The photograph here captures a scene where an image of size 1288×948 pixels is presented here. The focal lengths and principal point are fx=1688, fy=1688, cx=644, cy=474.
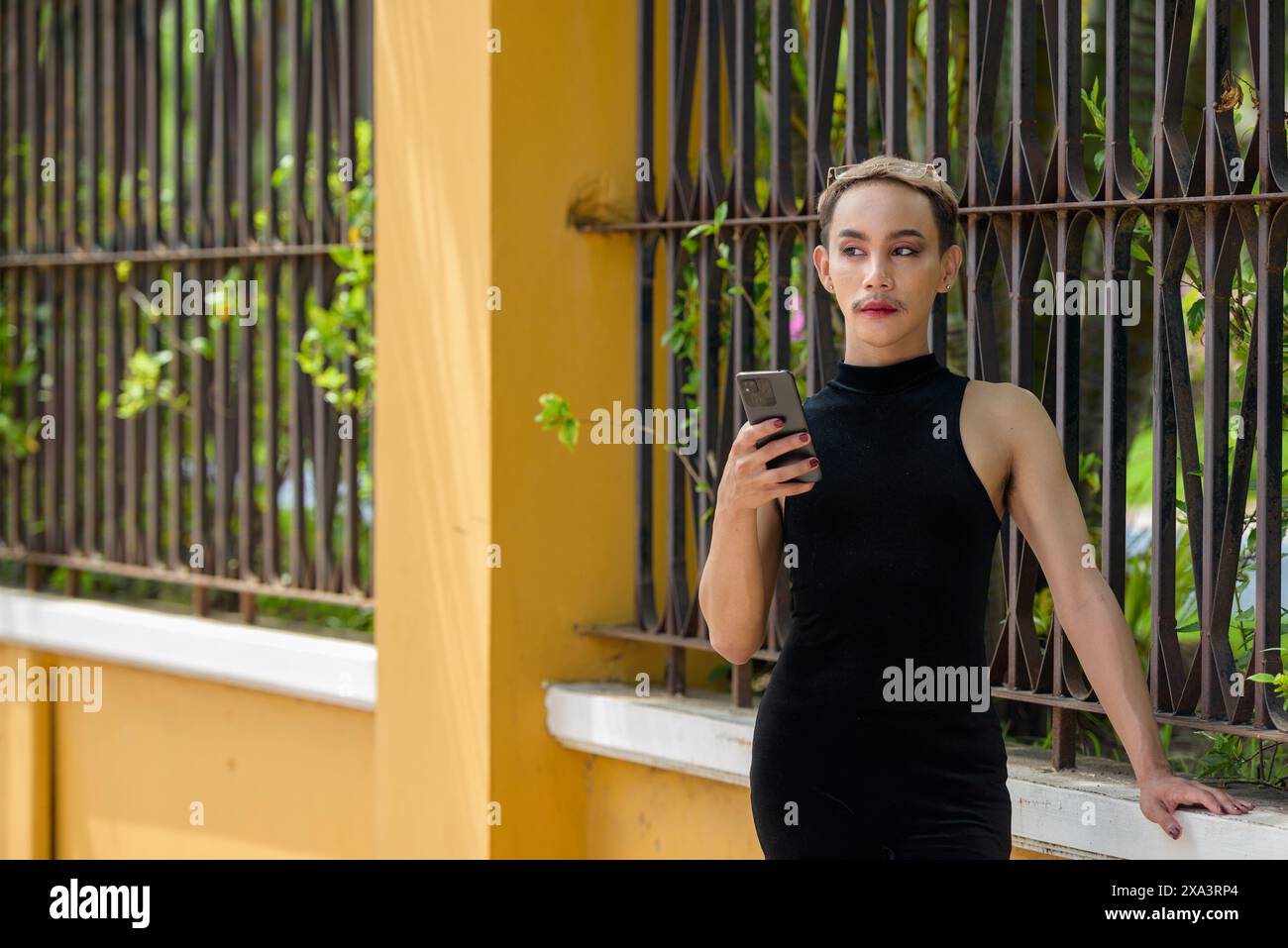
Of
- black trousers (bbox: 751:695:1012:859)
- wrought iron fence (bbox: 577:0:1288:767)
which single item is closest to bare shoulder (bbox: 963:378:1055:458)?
black trousers (bbox: 751:695:1012:859)

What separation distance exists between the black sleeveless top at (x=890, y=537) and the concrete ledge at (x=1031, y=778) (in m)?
0.61

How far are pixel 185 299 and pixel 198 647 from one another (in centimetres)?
116

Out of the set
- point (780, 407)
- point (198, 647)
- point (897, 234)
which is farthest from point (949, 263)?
point (198, 647)

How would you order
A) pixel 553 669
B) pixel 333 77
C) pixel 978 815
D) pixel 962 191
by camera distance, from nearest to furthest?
pixel 978 815
pixel 962 191
pixel 553 669
pixel 333 77

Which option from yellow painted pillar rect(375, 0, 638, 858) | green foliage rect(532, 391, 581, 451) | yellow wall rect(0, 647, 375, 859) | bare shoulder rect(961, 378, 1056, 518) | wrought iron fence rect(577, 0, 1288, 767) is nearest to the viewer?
bare shoulder rect(961, 378, 1056, 518)

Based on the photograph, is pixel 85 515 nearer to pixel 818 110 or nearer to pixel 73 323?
pixel 73 323

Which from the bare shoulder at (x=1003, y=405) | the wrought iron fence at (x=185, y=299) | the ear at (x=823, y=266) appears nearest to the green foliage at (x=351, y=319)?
the wrought iron fence at (x=185, y=299)

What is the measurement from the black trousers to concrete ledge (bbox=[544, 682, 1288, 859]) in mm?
494

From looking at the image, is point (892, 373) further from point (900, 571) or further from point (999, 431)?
point (900, 571)

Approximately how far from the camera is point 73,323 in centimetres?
A: 602

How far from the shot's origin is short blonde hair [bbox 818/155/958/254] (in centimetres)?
266

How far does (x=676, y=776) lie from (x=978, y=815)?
160 centimetres

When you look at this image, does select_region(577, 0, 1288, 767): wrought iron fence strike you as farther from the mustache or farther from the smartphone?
the smartphone
